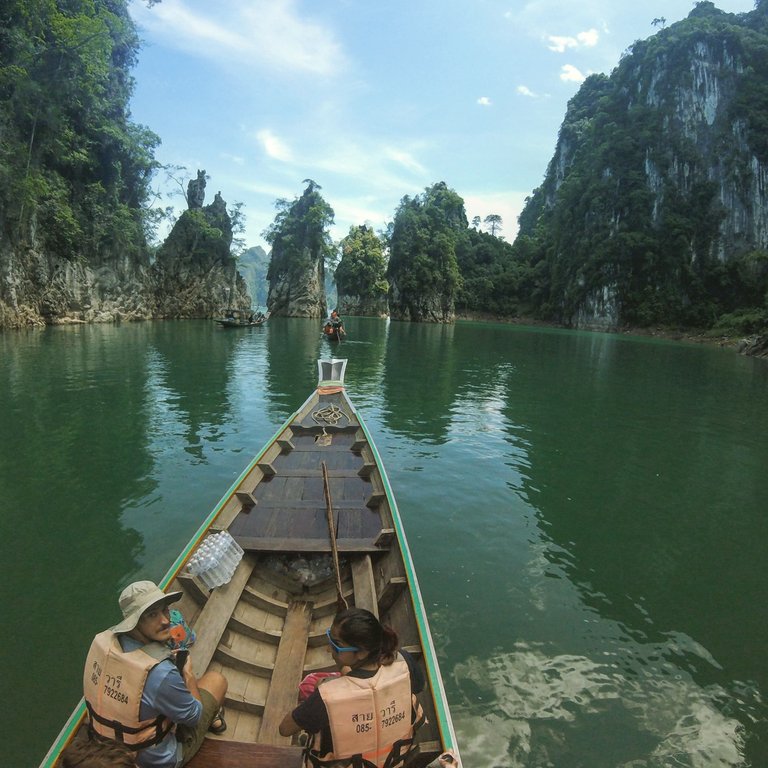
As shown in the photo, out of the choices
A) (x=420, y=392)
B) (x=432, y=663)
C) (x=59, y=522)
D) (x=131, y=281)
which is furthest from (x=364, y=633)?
(x=131, y=281)

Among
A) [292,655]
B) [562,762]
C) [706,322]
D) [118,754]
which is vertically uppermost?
[706,322]

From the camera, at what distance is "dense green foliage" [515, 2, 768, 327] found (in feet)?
226

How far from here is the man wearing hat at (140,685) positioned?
8.68 feet

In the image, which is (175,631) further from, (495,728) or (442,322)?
(442,322)

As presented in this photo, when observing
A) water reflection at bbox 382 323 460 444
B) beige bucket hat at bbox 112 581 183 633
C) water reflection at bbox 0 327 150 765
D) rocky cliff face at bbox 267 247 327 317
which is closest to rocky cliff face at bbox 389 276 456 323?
rocky cliff face at bbox 267 247 327 317

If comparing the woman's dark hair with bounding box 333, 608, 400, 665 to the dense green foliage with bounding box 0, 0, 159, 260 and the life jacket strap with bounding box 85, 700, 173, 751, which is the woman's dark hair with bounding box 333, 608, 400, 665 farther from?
the dense green foliage with bounding box 0, 0, 159, 260

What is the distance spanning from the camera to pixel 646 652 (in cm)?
519

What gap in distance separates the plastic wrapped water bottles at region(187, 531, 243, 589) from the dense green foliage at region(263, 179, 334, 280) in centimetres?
7950

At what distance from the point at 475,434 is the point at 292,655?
956cm

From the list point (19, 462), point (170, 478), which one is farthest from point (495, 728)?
point (19, 462)

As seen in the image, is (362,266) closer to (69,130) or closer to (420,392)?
(69,130)

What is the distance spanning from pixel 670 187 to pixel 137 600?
90552 millimetres

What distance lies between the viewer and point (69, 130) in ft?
121

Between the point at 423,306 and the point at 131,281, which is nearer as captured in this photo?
the point at 131,281
